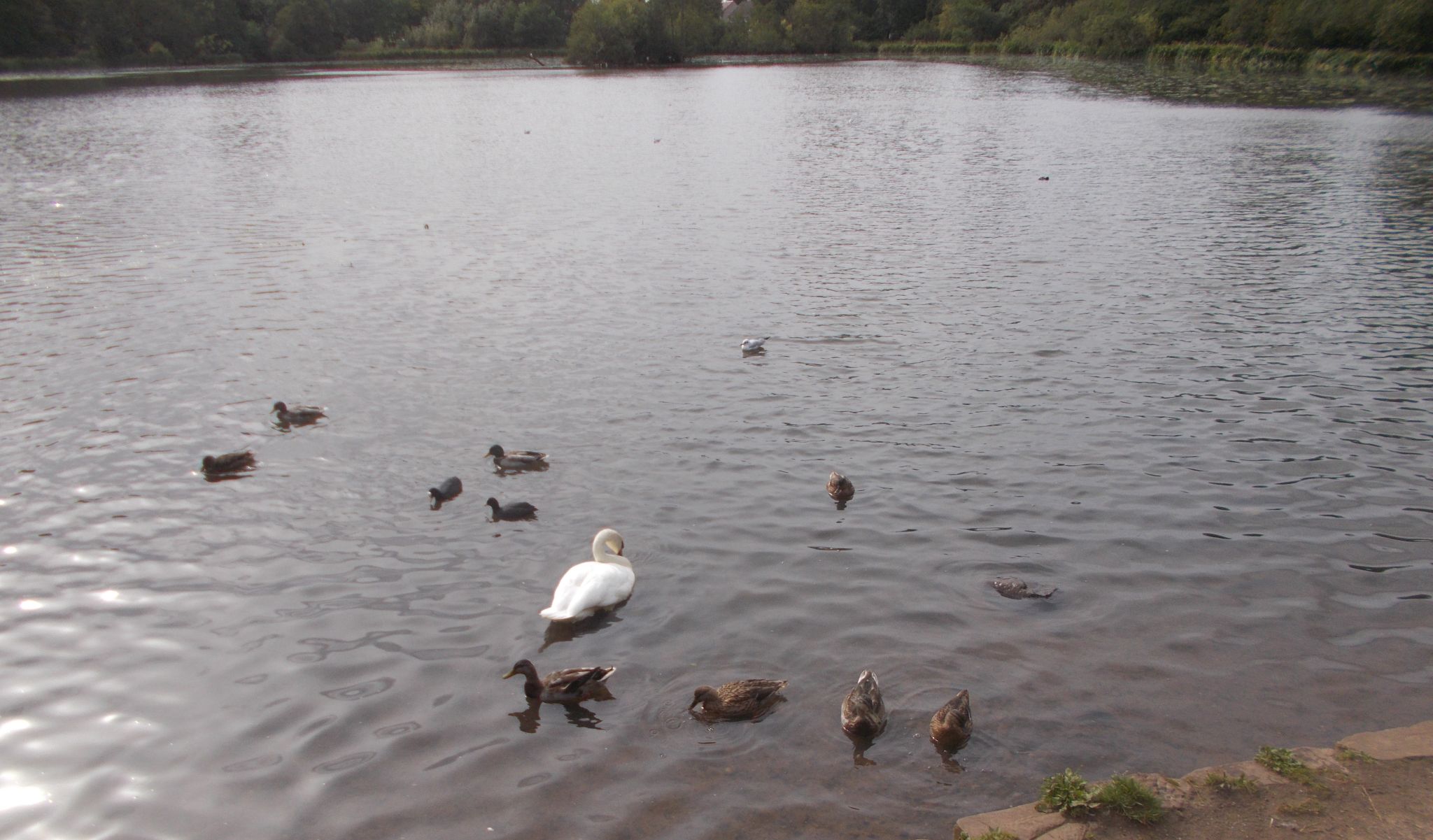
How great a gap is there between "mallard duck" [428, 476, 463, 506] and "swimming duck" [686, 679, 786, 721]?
15.2 ft

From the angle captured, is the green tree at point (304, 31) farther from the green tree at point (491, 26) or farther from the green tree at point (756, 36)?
the green tree at point (756, 36)

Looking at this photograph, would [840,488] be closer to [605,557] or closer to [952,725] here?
[605,557]

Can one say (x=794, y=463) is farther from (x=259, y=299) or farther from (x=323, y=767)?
(x=259, y=299)

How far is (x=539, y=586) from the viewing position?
8805mm

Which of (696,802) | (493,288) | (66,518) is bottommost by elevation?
(696,802)

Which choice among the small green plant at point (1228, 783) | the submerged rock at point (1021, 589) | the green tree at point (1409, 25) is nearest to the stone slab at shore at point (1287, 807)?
the small green plant at point (1228, 783)

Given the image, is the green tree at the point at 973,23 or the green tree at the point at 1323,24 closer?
the green tree at the point at 1323,24

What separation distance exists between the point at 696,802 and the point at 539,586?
3.27 m

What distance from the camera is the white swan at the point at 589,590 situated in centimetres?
800

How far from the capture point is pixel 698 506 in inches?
400

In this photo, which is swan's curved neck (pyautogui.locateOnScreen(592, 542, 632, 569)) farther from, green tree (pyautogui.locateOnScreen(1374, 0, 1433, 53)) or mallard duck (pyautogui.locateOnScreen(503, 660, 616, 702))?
green tree (pyautogui.locateOnScreen(1374, 0, 1433, 53))

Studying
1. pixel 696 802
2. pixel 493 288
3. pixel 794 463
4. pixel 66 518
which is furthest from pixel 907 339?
pixel 66 518

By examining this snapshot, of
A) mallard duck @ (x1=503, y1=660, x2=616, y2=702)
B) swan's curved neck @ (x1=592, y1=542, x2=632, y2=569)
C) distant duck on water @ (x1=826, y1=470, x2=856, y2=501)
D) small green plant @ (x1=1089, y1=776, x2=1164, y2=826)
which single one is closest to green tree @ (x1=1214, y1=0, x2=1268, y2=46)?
distant duck on water @ (x1=826, y1=470, x2=856, y2=501)

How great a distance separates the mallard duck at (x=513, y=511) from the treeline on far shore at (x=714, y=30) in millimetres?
75208
